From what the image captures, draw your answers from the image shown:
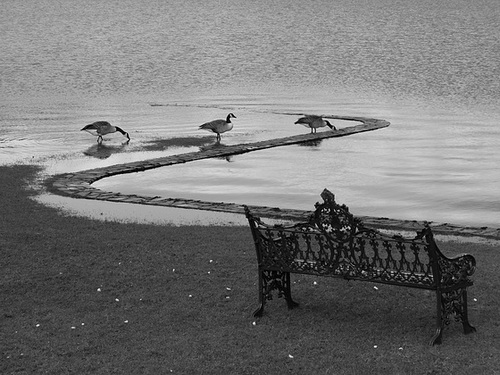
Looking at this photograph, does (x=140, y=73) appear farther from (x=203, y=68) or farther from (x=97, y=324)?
(x=97, y=324)

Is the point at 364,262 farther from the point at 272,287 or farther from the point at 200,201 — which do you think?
the point at 200,201

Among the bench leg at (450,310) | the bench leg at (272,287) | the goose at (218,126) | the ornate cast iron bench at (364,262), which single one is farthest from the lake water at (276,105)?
the bench leg at (450,310)

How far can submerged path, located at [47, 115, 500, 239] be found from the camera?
16062 mm

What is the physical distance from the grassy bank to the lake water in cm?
412

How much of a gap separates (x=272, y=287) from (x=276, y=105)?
29526 mm

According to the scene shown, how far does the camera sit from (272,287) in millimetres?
10953

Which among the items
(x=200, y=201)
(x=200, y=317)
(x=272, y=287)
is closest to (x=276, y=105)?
(x=200, y=201)

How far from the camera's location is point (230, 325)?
34.8 feet

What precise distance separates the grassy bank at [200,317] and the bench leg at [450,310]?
0.39 ft

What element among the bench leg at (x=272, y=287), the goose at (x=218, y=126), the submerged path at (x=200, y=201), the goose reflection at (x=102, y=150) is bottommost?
the goose reflection at (x=102, y=150)

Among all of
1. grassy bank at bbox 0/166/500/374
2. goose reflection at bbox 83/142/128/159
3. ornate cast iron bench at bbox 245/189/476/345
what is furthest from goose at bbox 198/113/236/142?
ornate cast iron bench at bbox 245/189/476/345

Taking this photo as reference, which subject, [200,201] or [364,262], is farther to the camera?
[200,201]

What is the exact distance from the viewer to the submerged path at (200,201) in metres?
16.1

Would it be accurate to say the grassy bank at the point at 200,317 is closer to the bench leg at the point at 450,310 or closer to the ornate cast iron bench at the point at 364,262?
the bench leg at the point at 450,310
